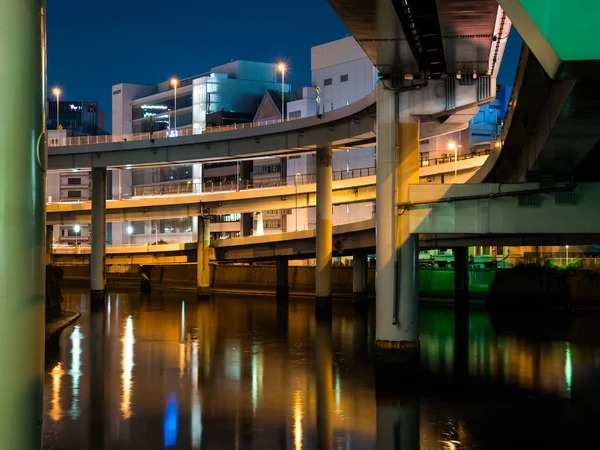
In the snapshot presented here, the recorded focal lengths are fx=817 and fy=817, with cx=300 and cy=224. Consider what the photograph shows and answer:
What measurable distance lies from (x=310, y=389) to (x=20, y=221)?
17252 mm

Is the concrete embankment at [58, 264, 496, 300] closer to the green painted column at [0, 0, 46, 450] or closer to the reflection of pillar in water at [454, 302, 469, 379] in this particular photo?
the reflection of pillar in water at [454, 302, 469, 379]

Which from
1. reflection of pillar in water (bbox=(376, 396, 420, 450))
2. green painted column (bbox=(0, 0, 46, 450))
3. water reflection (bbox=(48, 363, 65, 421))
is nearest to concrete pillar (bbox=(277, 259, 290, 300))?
water reflection (bbox=(48, 363, 65, 421))

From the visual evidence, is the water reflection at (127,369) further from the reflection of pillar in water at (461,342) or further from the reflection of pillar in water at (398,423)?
the reflection of pillar in water at (461,342)

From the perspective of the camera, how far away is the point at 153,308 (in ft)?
164

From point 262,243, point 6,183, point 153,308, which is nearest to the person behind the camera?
point 6,183

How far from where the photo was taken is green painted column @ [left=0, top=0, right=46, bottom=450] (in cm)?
422

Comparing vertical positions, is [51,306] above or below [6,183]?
below

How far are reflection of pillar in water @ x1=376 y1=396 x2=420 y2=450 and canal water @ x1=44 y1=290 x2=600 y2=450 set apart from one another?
0.04 metres

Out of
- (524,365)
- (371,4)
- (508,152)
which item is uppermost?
(371,4)

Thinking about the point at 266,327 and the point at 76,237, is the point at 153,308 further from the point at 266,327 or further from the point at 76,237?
the point at 76,237

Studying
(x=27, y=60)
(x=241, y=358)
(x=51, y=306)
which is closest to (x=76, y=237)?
(x=51, y=306)

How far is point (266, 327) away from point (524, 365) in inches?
568

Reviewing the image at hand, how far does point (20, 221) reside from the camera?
4.27 metres

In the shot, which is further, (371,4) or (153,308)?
(153,308)
